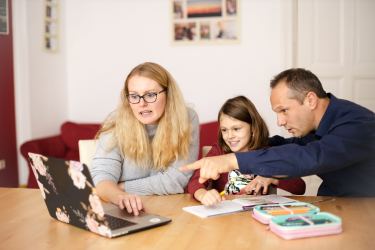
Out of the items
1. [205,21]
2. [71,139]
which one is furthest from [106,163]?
[205,21]

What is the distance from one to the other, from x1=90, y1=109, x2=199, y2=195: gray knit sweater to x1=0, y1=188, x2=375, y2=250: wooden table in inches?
11.9

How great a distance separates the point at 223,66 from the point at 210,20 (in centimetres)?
46

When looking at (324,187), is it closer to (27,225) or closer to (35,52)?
(27,225)

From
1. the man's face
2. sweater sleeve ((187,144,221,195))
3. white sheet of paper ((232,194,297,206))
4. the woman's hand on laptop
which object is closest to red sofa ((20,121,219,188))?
sweater sleeve ((187,144,221,195))

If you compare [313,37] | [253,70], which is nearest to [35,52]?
[253,70]

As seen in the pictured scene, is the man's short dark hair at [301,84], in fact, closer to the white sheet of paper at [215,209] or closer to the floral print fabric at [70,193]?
the white sheet of paper at [215,209]

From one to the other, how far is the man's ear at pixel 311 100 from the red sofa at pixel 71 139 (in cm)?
208

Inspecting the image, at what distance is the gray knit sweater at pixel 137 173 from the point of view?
73.1 inches

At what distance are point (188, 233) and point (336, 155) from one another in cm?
58

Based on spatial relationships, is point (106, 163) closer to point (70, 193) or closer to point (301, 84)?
point (70, 193)

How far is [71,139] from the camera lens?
4.22 m

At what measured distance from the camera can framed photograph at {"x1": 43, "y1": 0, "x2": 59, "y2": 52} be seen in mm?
4242

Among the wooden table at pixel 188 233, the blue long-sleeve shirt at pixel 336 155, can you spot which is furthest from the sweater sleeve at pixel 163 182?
the blue long-sleeve shirt at pixel 336 155

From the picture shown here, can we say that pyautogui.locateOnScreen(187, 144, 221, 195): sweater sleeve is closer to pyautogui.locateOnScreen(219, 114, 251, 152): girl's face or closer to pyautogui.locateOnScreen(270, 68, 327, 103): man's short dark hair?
pyautogui.locateOnScreen(219, 114, 251, 152): girl's face
